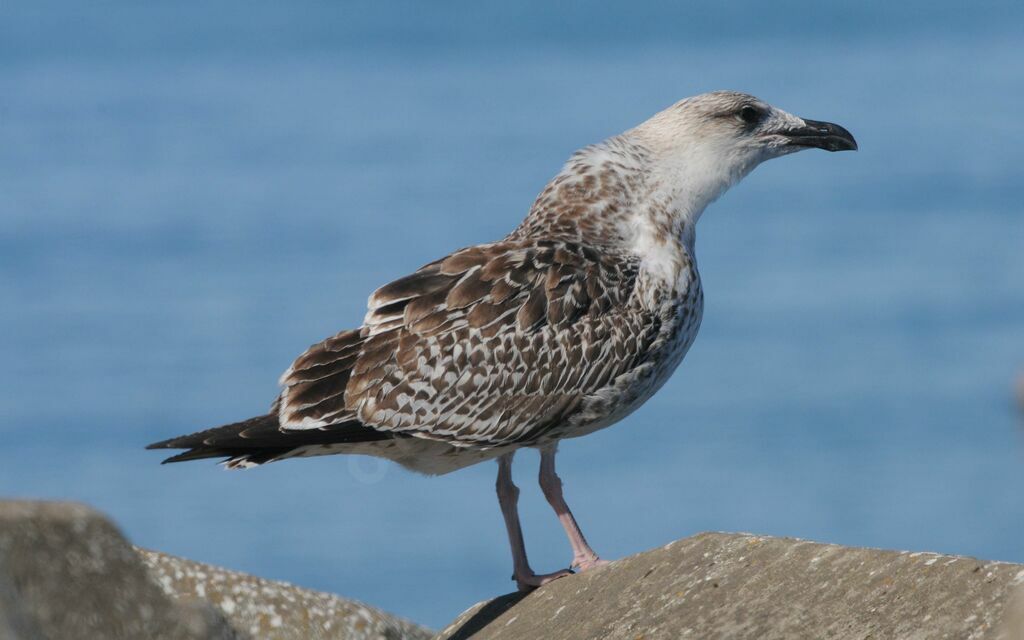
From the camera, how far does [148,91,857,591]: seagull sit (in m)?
11.6

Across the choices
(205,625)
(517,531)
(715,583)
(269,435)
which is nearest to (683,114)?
(517,531)

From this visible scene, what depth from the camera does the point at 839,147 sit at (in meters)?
14.4

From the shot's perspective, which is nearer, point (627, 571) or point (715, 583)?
point (715, 583)

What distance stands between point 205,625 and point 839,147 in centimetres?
917

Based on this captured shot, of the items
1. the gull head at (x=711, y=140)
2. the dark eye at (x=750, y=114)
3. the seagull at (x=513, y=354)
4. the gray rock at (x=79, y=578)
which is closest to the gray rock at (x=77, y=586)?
the gray rock at (x=79, y=578)

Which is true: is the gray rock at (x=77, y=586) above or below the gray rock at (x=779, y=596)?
above

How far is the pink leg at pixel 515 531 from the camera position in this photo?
38.3 feet

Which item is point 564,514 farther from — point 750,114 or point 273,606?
point 750,114

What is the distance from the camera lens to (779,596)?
8609 millimetres

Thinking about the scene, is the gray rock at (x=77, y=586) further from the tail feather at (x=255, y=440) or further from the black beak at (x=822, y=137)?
the black beak at (x=822, y=137)

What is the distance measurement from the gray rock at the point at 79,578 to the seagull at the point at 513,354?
4876mm

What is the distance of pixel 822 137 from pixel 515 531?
4353 mm

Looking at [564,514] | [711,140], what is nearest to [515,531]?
[564,514]

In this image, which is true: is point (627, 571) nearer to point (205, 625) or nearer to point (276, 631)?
point (276, 631)
